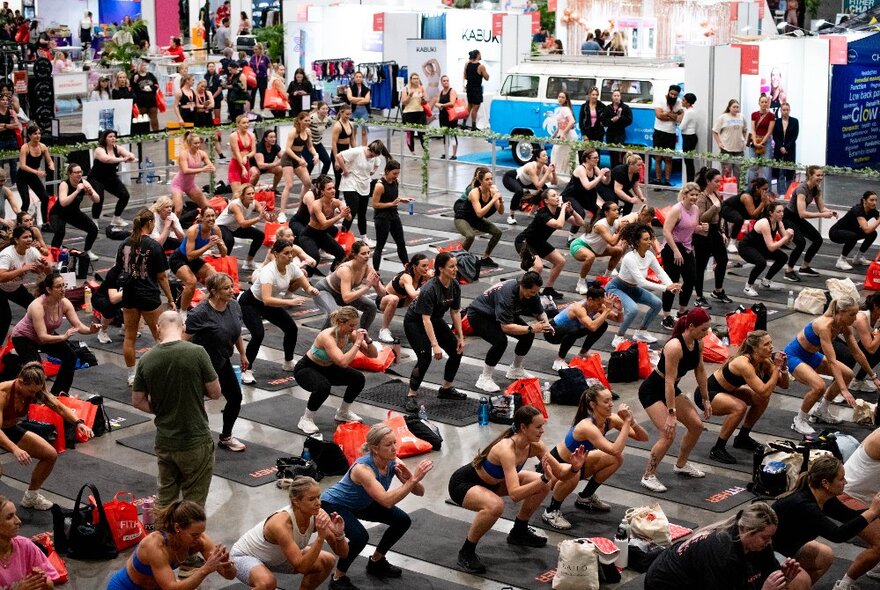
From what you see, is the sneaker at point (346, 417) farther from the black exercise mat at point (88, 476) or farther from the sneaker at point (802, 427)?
the sneaker at point (802, 427)

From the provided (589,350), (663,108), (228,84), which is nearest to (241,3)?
(228,84)

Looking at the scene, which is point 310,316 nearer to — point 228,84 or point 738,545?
point 738,545

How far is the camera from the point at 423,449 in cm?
1100

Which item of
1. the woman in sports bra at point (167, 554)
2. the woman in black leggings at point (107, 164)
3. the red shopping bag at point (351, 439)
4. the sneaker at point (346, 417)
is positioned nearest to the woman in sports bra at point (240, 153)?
the woman in black leggings at point (107, 164)

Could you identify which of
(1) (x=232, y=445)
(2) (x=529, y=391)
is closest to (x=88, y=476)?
(1) (x=232, y=445)

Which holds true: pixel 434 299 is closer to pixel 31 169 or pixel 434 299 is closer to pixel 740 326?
pixel 740 326

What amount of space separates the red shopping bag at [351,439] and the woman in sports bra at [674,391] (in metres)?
2.25

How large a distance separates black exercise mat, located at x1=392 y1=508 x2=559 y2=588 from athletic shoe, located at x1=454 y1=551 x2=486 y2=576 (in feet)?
0.12

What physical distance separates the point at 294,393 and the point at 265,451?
1.62 m

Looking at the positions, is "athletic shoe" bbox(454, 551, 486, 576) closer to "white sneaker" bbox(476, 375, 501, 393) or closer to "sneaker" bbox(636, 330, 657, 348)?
"white sneaker" bbox(476, 375, 501, 393)

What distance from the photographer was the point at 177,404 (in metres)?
8.75

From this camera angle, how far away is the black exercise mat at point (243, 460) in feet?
34.2

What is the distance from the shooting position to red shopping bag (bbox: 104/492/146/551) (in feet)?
29.8

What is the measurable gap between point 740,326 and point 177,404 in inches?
281
